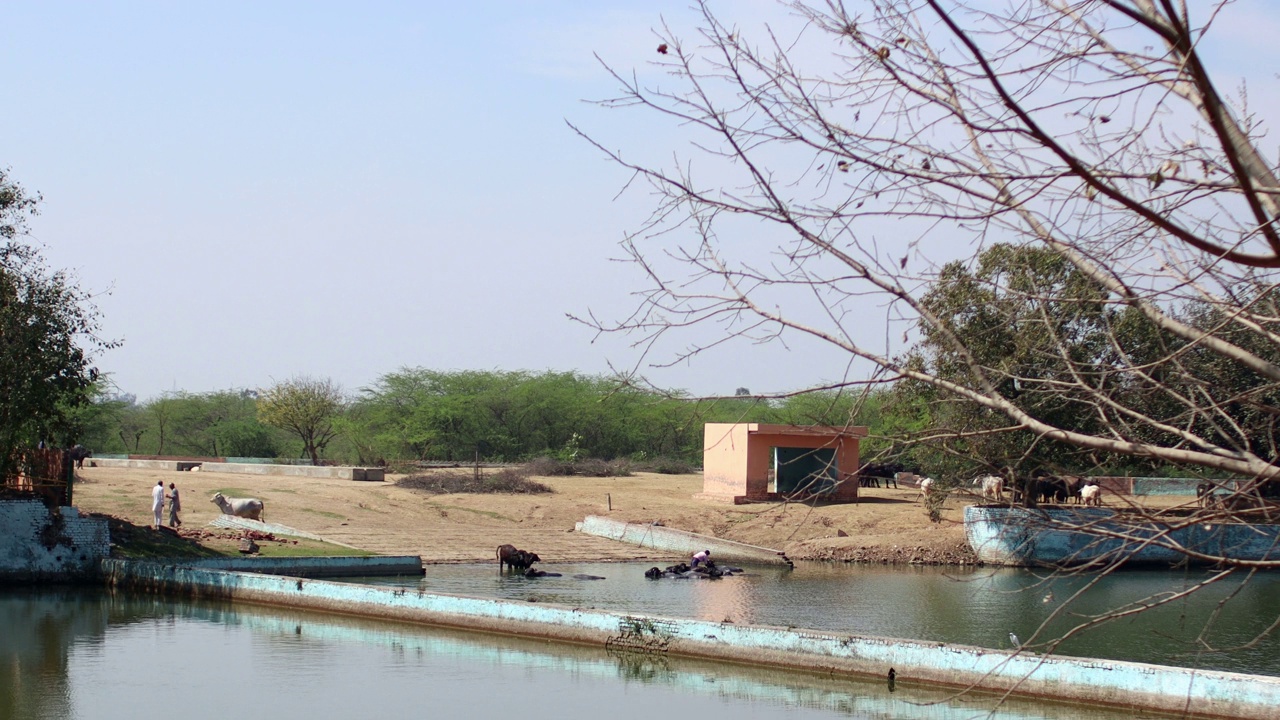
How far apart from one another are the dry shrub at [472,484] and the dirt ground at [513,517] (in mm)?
579

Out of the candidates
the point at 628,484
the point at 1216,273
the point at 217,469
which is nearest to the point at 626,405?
the point at 628,484

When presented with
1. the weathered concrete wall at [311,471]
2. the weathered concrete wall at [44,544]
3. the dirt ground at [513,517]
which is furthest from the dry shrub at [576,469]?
the weathered concrete wall at [44,544]

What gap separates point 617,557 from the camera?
→ 2742cm

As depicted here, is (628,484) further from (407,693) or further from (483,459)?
(407,693)

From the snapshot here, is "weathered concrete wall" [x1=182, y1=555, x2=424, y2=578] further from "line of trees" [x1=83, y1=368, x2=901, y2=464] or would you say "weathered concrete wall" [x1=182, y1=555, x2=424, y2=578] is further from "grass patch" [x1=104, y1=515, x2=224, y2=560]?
"line of trees" [x1=83, y1=368, x2=901, y2=464]

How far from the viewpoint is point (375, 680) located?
1257 cm

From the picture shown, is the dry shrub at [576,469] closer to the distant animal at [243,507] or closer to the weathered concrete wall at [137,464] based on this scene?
the weathered concrete wall at [137,464]

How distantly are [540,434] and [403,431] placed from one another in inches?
293

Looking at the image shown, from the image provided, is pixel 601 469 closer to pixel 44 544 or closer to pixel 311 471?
pixel 311 471

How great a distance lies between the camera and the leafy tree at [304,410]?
192 ft

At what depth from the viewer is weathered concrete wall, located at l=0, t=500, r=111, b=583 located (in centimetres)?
1909

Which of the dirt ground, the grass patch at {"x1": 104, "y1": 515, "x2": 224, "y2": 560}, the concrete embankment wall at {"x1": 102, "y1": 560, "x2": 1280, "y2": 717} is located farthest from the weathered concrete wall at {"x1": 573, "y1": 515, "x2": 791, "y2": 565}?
the concrete embankment wall at {"x1": 102, "y1": 560, "x2": 1280, "y2": 717}

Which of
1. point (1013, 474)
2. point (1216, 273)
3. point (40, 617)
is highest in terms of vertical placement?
point (1216, 273)

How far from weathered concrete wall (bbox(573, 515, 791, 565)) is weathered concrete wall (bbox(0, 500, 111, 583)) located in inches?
525
